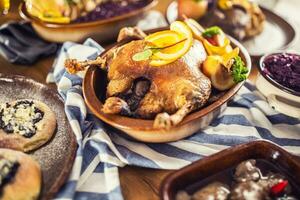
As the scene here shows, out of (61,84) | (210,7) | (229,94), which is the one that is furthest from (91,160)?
(210,7)

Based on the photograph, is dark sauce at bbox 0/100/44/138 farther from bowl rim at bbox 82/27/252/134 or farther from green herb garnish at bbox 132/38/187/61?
green herb garnish at bbox 132/38/187/61

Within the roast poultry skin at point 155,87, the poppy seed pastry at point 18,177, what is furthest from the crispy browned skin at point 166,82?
the poppy seed pastry at point 18,177

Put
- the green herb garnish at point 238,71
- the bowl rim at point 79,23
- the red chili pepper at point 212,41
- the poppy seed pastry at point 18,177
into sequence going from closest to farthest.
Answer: the poppy seed pastry at point 18,177 < the green herb garnish at point 238,71 < the red chili pepper at point 212,41 < the bowl rim at point 79,23

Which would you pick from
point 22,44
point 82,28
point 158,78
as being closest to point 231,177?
point 158,78

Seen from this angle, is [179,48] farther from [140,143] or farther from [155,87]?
[140,143]

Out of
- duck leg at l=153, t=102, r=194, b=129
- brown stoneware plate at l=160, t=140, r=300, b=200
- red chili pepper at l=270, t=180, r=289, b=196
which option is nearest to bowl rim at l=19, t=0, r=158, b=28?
duck leg at l=153, t=102, r=194, b=129

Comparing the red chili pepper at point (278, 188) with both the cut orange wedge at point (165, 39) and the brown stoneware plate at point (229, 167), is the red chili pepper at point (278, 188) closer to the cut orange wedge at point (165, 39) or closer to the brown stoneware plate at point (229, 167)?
the brown stoneware plate at point (229, 167)

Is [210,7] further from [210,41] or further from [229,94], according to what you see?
[229,94]
